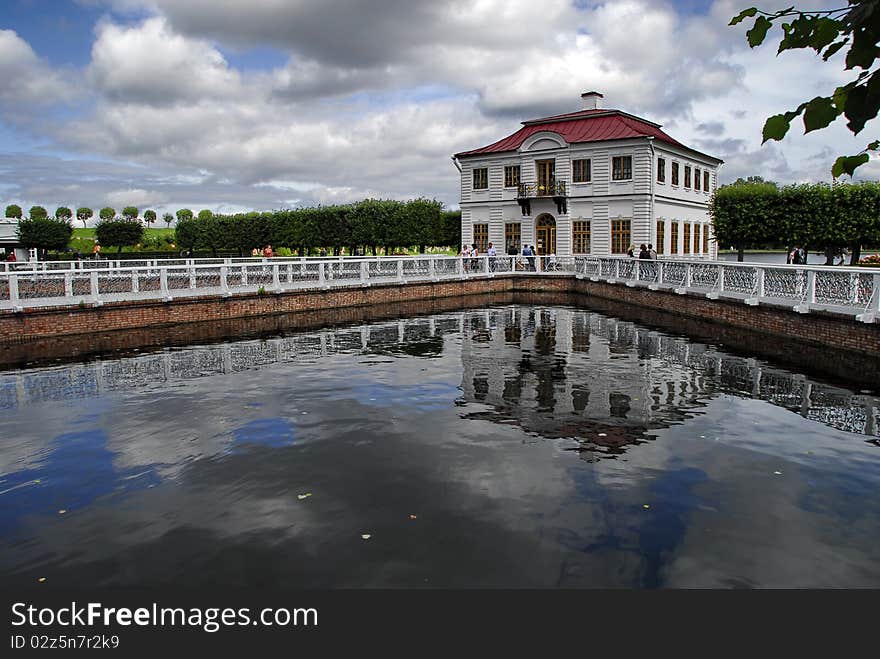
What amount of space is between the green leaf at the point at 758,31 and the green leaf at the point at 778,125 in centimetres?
34

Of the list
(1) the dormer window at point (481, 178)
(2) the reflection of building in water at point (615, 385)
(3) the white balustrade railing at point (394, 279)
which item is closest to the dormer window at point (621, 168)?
(3) the white balustrade railing at point (394, 279)

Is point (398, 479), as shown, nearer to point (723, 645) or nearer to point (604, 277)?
point (723, 645)

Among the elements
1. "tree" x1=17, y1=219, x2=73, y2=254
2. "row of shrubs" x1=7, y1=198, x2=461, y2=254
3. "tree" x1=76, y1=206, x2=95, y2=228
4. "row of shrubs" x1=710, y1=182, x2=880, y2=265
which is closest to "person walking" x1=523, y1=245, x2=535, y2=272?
"row of shrubs" x1=710, y1=182, x2=880, y2=265

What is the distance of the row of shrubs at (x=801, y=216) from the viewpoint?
36219 millimetres

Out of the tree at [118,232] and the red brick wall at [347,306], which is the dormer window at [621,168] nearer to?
the red brick wall at [347,306]

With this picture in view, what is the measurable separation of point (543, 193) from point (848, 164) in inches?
1725

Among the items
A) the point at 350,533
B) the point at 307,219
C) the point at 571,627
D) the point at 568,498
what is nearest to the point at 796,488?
the point at 568,498

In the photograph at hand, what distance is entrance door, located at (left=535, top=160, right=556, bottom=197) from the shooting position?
4556cm

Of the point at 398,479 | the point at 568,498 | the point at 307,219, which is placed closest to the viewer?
the point at 568,498

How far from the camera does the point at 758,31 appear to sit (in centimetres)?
292

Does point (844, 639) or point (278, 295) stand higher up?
point (278, 295)

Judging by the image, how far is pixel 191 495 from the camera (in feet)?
23.7

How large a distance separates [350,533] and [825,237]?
38.3 metres

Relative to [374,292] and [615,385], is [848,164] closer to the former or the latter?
[615,385]
